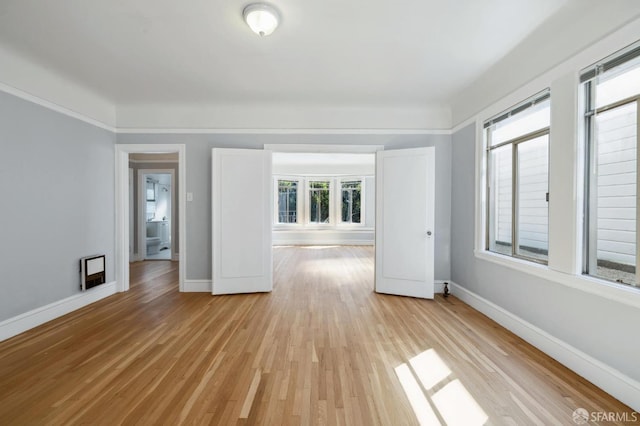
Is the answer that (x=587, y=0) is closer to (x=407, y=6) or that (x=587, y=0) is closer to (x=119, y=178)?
(x=407, y=6)

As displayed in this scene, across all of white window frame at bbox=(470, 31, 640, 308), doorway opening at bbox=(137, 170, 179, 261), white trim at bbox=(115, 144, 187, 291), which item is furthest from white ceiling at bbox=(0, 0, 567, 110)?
doorway opening at bbox=(137, 170, 179, 261)

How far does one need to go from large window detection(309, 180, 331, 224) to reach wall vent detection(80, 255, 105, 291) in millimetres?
6363

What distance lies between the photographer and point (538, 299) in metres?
2.33

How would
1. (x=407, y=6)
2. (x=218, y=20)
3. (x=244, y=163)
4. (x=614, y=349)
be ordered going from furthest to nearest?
(x=244, y=163) < (x=218, y=20) < (x=407, y=6) < (x=614, y=349)

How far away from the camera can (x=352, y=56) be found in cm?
260

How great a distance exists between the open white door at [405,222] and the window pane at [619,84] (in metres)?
1.74

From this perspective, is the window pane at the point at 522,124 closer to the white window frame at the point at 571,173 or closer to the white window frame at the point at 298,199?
the white window frame at the point at 571,173

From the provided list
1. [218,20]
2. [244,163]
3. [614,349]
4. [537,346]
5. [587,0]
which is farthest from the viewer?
[244,163]

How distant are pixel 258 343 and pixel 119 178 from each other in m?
3.26

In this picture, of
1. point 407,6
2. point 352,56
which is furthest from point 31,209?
point 407,6

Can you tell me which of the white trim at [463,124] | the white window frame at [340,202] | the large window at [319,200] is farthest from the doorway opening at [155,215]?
the white trim at [463,124]

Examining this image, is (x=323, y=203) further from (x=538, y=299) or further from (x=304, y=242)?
(x=538, y=299)

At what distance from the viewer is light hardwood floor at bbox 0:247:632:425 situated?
157 centimetres

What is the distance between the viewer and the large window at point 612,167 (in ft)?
5.65
